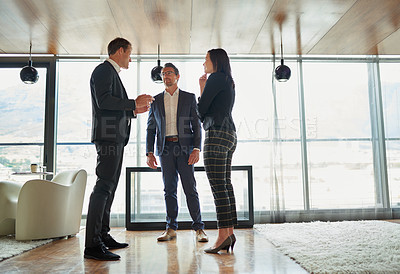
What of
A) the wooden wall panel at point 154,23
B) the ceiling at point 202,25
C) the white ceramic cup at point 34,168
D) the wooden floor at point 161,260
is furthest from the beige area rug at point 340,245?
the white ceramic cup at point 34,168

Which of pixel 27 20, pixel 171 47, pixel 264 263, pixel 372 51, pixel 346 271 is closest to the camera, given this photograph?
pixel 346 271

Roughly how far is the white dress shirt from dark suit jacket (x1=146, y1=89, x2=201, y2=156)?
0.03 m

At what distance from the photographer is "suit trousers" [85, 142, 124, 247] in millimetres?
2311

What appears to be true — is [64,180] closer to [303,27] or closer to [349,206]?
[303,27]

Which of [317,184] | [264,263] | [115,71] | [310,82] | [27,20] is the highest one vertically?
[27,20]

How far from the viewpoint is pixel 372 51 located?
4738 mm

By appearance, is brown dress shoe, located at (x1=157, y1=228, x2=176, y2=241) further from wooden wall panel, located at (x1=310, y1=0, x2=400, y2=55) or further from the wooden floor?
wooden wall panel, located at (x1=310, y1=0, x2=400, y2=55)

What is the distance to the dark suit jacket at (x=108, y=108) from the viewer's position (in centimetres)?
238

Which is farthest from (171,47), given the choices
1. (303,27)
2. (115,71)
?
(115,71)

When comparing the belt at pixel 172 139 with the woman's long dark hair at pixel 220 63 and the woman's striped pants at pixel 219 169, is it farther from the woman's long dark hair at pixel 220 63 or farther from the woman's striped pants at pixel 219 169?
the woman's long dark hair at pixel 220 63

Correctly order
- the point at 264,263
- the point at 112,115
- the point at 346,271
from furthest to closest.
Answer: the point at 112,115
the point at 264,263
the point at 346,271

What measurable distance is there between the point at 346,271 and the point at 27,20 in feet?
11.9

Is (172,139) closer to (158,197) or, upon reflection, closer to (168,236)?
(168,236)

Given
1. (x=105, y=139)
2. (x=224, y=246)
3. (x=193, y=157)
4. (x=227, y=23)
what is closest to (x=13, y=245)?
(x=105, y=139)
